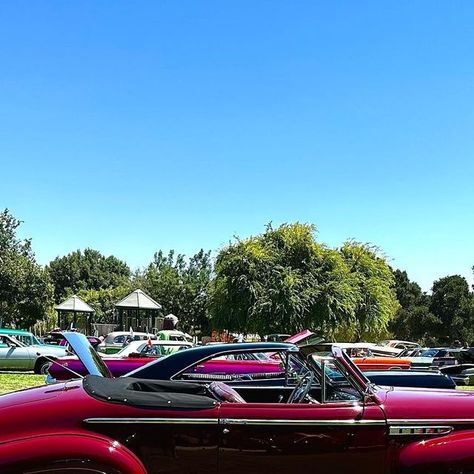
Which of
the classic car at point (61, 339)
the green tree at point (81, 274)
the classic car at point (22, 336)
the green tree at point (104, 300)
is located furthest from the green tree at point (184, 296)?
the classic car at point (22, 336)

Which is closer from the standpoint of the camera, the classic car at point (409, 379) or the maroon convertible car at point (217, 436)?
the maroon convertible car at point (217, 436)

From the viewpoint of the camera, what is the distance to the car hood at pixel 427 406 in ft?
11.6

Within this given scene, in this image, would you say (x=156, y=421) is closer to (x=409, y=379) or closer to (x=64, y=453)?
(x=64, y=453)

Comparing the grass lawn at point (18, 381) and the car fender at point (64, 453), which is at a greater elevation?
the car fender at point (64, 453)

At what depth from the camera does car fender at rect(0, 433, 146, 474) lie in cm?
308

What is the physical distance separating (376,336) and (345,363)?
34883 millimetres

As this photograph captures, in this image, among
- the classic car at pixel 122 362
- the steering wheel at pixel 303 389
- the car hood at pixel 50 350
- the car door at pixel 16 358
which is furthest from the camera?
the car door at pixel 16 358

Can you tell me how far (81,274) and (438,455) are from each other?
7894 centimetres

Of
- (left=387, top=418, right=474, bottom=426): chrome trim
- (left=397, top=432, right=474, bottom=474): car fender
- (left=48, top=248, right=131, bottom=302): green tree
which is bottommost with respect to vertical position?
(left=397, top=432, right=474, bottom=474): car fender

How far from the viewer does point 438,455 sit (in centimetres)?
339

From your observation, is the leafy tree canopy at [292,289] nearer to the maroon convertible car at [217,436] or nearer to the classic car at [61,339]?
the classic car at [61,339]

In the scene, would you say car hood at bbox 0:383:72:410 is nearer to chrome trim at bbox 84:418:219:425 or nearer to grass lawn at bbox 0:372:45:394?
chrome trim at bbox 84:418:219:425

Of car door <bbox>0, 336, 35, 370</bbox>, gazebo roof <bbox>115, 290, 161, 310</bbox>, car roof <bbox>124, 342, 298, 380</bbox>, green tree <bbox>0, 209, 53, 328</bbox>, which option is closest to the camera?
car roof <bbox>124, 342, 298, 380</bbox>

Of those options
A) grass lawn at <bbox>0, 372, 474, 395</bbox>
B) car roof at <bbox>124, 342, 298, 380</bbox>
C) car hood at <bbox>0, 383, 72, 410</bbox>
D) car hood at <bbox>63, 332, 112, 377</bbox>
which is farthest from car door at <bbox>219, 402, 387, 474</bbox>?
grass lawn at <bbox>0, 372, 474, 395</bbox>
